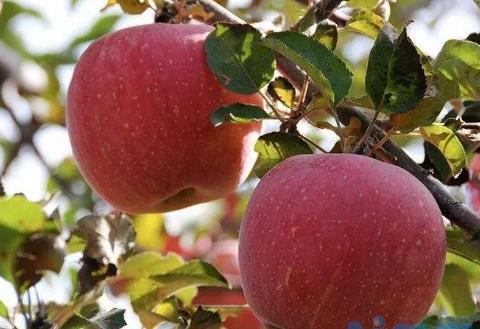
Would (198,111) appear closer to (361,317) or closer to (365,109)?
(365,109)

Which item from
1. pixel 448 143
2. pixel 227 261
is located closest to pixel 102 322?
pixel 448 143

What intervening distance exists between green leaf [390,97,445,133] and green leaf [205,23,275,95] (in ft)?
0.69

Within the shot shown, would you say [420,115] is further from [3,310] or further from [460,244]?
[3,310]

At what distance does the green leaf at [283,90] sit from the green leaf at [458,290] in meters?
0.43

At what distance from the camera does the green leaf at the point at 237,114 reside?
53.9 inches

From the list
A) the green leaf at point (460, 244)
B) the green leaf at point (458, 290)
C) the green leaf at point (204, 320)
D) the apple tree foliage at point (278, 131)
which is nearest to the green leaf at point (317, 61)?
the apple tree foliage at point (278, 131)

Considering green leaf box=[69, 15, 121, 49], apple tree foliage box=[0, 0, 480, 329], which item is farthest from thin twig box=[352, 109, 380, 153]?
→ green leaf box=[69, 15, 121, 49]

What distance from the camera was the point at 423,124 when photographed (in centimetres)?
134

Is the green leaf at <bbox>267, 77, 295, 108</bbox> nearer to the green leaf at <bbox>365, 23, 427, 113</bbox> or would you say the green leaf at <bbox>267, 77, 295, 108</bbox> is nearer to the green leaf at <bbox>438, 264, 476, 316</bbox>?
the green leaf at <bbox>365, 23, 427, 113</bbox>

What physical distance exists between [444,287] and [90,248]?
60 cm

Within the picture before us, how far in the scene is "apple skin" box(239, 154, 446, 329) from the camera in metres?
1.21

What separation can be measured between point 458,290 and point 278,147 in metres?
0.46

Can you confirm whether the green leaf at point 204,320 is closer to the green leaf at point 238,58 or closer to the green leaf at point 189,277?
the green leaf at point 189,277

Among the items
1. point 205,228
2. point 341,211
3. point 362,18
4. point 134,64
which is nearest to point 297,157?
point 341,211
